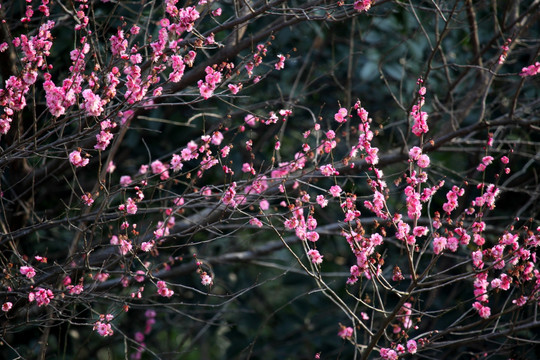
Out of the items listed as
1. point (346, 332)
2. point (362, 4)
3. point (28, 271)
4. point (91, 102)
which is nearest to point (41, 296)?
point (28, 271)

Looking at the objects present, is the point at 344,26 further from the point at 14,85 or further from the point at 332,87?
the point at 14,85

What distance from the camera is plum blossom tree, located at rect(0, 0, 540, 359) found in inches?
118

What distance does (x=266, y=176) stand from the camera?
4047 mm

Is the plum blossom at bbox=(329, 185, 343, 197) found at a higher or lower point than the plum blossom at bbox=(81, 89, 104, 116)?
lower

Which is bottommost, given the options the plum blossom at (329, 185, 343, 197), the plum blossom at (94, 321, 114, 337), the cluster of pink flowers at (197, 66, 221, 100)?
the plum blossom at (94, 321, 114, 337)

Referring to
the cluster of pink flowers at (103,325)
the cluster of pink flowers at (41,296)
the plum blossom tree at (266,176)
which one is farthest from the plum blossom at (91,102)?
the cluster of pink flowers at (103,325)

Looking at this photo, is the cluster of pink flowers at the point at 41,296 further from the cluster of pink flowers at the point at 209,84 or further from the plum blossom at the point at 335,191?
the plum blossom at the point at 335,191

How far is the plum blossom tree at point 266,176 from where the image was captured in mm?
2988

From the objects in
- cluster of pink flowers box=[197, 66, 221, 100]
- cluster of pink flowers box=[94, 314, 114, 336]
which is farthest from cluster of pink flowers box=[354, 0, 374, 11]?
cluster of pink flowers box=[94, 314, 114, 336]

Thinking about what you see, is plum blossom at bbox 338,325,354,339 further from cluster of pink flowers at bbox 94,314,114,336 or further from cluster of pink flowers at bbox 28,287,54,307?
cluster of pink flowers at bbox 28,287,54,307

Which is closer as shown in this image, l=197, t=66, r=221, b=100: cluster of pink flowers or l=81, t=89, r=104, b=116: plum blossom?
l=81, t=89, r=104, b=116: plum blossom

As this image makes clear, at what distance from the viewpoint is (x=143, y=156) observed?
529 cm

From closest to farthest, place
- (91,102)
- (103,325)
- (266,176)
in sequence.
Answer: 1. (91,102)
2. (103,325)
3. (266,176)

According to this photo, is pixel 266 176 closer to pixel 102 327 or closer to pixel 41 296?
→ pixel 102 327
